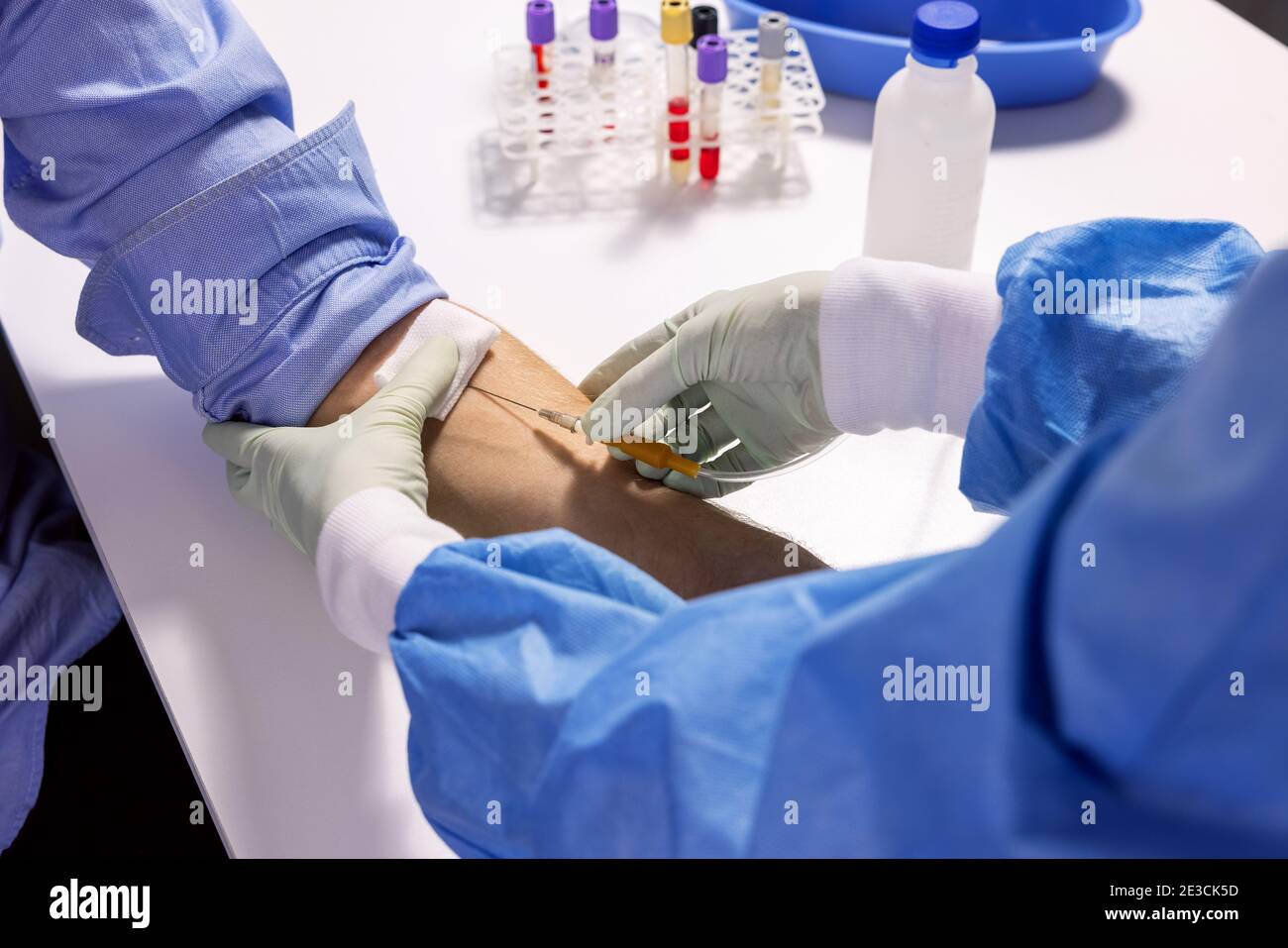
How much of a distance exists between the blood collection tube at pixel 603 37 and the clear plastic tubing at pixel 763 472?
60 centimetres

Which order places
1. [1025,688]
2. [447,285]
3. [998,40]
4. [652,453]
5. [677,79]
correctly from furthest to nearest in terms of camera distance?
[998,40] < [677,79] < [447,285] < [652,453] < [1025,688]

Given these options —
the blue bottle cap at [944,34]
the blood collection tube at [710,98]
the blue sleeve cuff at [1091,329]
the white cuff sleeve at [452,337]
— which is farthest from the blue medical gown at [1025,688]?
the blood collection tube at [710,98]

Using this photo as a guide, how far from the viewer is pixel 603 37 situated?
1.38 m

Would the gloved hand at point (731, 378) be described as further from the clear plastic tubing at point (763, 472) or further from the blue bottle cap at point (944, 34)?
the blue bottle cap at point (944, 34)

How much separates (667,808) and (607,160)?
103 centimetres

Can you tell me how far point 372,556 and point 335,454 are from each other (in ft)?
0.52

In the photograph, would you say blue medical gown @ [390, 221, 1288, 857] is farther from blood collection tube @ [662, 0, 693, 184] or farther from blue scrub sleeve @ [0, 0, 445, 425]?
blood collection tube @ [662, 0, 693, 184]

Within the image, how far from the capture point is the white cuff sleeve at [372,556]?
79 cm

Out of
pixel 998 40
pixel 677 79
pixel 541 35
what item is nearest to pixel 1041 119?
pixel 998 40

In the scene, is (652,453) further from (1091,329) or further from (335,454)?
(1091,329)

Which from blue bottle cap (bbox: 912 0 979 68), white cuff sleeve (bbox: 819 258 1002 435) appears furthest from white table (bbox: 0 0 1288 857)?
blue bottle cap (bbox: 912 0 979 68)

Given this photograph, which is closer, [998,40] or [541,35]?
[541,35]

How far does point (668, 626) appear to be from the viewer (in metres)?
0.58

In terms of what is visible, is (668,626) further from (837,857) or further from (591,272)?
(591,272)
